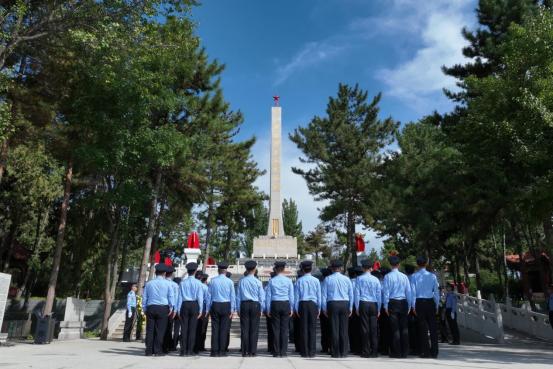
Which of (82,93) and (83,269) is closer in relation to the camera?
(82,93)

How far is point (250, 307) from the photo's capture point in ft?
23.0

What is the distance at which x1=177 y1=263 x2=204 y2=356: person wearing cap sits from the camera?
709 cm

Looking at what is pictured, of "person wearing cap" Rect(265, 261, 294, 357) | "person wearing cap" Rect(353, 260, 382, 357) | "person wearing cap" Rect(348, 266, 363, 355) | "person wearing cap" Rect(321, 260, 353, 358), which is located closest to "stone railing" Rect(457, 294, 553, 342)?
"person wearing cap" Rect(348, 266, 363, 355)

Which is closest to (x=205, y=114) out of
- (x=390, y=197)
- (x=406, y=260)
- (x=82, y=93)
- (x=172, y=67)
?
(x=172, y=67)

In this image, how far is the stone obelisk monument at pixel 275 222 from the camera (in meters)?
31.3

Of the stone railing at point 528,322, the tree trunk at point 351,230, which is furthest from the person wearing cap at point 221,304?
the tree trunk at point 351,230

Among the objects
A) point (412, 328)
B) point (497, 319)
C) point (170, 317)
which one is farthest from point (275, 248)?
point (412, 328)

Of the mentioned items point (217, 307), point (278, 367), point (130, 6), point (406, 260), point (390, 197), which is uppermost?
point (130, 6)

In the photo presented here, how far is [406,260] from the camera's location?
32312 millimetres

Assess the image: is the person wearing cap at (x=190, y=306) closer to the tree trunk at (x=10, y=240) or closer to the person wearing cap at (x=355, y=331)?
the person wearing cap at (x=355, y=331)

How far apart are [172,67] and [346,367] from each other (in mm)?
10914

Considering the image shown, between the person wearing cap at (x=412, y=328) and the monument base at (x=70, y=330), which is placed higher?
the person wearing cap at (x=412, y=328)

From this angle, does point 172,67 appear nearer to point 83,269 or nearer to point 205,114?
point 205,114

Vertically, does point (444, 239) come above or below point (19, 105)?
below
